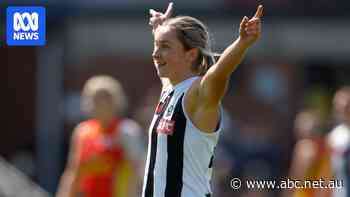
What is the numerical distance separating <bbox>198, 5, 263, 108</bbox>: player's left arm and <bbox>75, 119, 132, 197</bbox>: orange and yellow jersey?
338cm

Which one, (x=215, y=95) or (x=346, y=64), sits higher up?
(x=215, y=95)

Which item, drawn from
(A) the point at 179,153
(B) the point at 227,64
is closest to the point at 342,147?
(A) the point at 179,153

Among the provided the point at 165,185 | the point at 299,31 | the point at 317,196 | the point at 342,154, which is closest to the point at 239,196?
the point at 317,196

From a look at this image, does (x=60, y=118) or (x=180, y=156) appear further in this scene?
(x=60, y=118)

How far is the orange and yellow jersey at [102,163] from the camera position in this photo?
992 cm

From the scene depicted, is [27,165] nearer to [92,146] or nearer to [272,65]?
[272,65]

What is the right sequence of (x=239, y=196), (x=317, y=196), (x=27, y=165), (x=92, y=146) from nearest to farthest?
1. (x=92, y=146)
2. (x=317, y=196)
3. (x=239, y=196)
4. (x=27, y=165)

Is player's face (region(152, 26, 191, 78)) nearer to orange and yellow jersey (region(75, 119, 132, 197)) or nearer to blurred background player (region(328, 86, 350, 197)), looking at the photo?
orange and yellow jersey (region(75, 119, 132, 197))

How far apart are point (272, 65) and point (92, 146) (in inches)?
528

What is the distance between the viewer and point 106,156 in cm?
994

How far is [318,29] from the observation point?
22328 millimetres

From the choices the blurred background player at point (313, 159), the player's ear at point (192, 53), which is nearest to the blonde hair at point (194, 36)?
the player's ear at point (192, 53)

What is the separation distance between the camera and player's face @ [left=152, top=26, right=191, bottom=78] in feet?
22.4

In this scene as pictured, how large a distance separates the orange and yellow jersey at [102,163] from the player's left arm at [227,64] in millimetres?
3377
